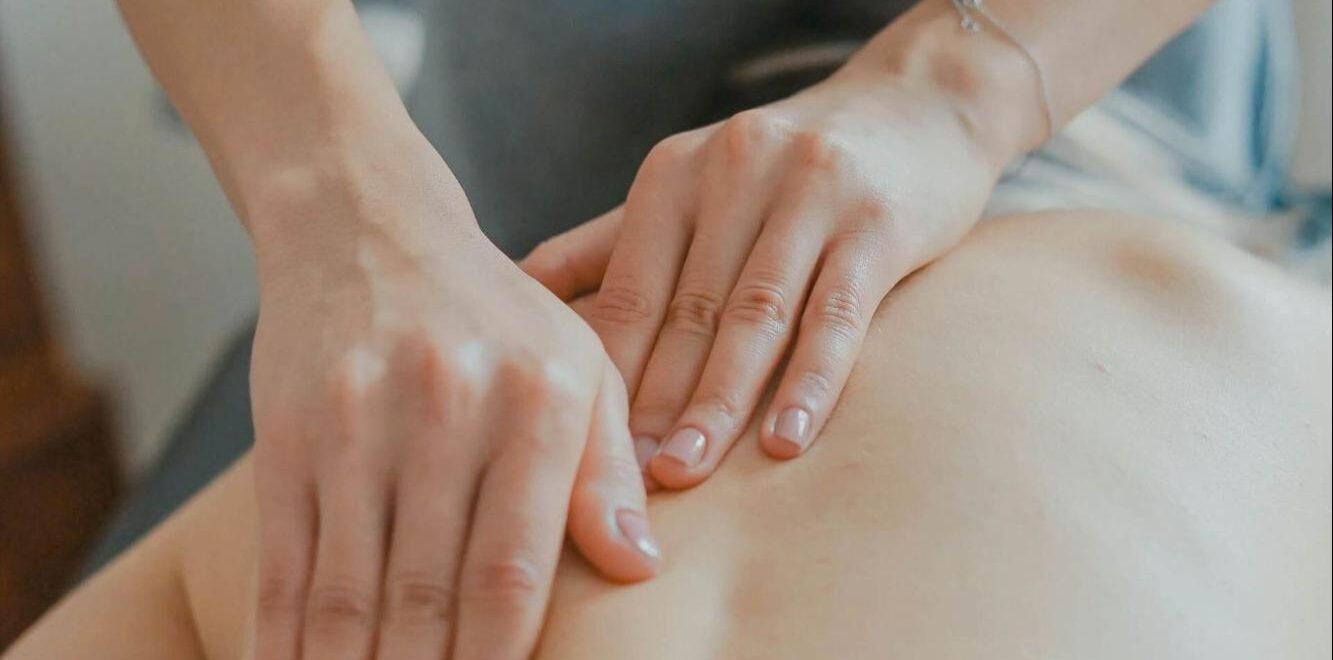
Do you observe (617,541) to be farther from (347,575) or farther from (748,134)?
(748,134)

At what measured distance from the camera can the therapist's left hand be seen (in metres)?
A: 0.62

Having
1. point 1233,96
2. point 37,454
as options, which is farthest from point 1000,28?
point 37,454

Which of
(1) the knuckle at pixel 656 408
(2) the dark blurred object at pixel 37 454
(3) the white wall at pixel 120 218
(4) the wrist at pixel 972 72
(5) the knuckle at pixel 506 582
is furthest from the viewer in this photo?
(3) the white wall at pixel 120 218

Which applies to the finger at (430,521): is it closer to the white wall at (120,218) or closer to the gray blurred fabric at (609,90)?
the gray blurred fabric at (609,90)

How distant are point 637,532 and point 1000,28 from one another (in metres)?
0.49

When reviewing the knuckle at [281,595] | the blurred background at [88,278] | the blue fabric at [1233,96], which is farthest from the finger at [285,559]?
the blurred background at [88,278]

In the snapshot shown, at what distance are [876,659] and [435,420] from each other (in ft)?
0.69

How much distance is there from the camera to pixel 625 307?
68cm

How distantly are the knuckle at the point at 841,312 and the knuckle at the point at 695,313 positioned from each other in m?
0.06

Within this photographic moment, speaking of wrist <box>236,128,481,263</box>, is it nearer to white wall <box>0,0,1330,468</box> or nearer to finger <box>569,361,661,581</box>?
finger <box>569,361,661,581</box>

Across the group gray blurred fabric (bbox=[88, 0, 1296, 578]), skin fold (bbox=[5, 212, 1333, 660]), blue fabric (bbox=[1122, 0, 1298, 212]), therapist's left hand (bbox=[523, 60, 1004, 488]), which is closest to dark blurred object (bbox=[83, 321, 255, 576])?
gray blurred fabric (bbox=[88, 0, 1296, 578])

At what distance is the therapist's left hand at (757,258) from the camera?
0.62 metres

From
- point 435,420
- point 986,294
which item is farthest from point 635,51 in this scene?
point 435,420

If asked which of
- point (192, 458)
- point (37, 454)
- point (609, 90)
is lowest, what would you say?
point (37, 454)
